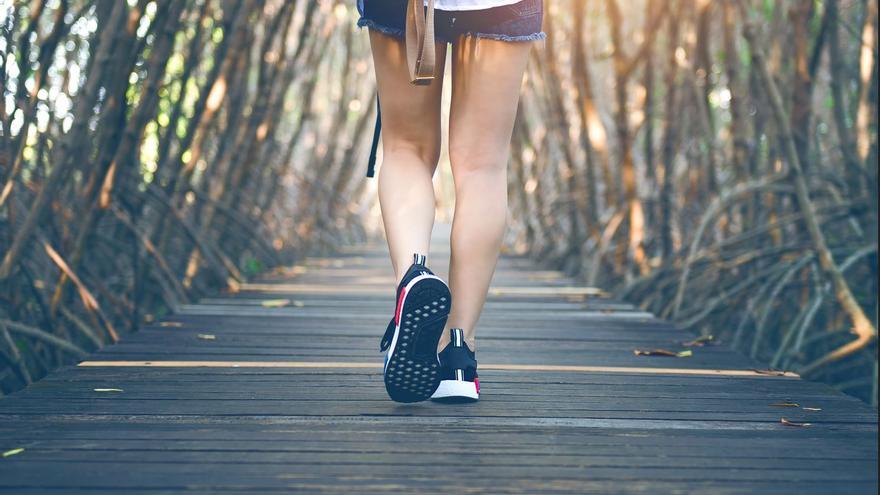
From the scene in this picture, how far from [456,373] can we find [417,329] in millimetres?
228

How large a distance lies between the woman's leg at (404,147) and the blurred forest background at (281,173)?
3.45ft

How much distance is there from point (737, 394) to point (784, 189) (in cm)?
182

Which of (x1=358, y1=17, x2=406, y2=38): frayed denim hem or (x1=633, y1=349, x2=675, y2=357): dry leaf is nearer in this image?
(x1=358, y1=17, x2=406, y2=38): frayed denim hem

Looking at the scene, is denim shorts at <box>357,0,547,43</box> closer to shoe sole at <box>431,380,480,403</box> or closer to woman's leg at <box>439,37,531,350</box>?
woman's leg at <box>439,37,531,350</box>

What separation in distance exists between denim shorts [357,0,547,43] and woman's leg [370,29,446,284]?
29 mm

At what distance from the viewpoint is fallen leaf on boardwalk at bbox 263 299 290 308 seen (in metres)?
3.82

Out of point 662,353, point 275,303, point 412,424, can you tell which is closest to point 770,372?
point 662,353

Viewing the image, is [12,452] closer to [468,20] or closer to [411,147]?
[411,147]

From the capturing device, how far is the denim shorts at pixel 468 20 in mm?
2014

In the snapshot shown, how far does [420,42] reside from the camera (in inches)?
75.0

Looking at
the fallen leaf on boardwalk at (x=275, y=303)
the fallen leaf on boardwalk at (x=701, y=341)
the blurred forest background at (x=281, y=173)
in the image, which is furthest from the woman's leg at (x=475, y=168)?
the fallen leaf on boardwalk at (x=275, y=303)

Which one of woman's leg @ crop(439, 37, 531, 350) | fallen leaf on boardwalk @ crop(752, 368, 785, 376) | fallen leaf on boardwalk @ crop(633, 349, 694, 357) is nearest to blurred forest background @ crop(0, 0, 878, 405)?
fallen leaf on boardwalk @ crop(633, 349, 694, 357)

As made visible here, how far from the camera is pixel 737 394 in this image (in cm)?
222

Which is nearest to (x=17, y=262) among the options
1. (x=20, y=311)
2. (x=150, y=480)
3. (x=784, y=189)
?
(x=20, y=311)
